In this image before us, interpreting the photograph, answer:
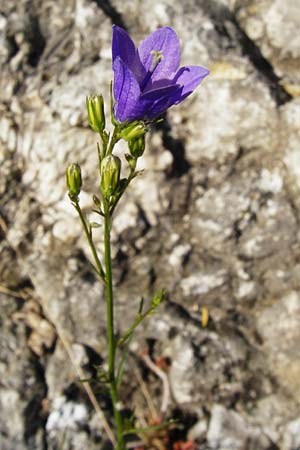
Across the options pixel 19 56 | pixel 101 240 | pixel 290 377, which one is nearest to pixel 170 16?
pixel 19 56

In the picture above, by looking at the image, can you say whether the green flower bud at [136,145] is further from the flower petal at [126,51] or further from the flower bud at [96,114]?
the flower petal at [126,51]

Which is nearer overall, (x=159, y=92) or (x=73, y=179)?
(x=159, y=92)

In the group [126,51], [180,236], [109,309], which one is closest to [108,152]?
[126,51]

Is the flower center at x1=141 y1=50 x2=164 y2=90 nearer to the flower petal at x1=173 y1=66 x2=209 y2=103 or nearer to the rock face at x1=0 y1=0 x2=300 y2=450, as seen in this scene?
the flower petal at x1=173 y1=66 x2=209 y2=103

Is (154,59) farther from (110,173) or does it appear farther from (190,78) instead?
(110,173)

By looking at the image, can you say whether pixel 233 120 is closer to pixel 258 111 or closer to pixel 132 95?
pixel 258 111

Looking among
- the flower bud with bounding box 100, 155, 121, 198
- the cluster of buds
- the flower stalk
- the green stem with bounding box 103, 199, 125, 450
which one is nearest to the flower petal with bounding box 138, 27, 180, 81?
the flower stalk
